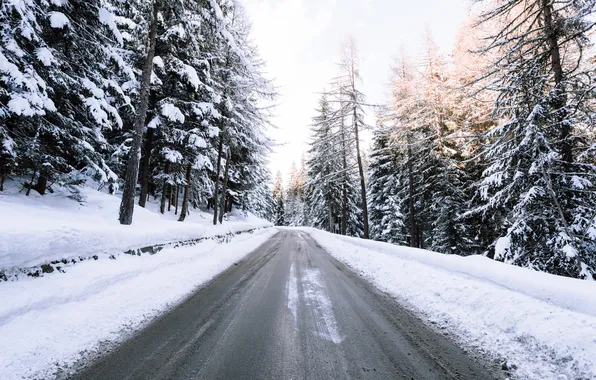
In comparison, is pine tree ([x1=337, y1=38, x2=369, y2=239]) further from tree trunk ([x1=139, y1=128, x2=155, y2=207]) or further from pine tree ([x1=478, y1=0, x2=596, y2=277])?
tree trunk ([x1=139, y1=128, x2=155, y2=207])

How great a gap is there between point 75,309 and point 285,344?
293cm

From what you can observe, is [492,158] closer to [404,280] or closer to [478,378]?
[404,280]

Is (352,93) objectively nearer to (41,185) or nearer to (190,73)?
(190,73)

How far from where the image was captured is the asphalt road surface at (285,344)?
2516 mm

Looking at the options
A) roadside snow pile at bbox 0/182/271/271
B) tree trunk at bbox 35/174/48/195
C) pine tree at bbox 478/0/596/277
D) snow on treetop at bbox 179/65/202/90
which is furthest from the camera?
snow on treetop at bbox 179/65/202/90

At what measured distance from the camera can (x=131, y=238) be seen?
619 centimetres

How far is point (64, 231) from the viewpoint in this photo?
14.7 feet

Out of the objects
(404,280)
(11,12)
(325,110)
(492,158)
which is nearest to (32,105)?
(11,12)

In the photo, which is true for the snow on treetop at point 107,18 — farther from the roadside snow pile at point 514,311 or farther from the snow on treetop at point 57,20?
the roadside snow pile at point 514,311

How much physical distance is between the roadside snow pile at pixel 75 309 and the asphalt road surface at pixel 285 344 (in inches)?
13.8

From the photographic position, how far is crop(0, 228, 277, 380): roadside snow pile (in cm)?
261

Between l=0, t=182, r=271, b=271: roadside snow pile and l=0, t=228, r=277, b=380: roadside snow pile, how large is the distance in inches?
12.6

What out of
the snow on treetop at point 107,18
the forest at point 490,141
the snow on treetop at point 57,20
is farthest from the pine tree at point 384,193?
the snow on treetop at point 57,20

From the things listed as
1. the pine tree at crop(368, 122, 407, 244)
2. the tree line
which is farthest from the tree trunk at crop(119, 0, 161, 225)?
the pine tree at crop(368, 122, 407, 244)
